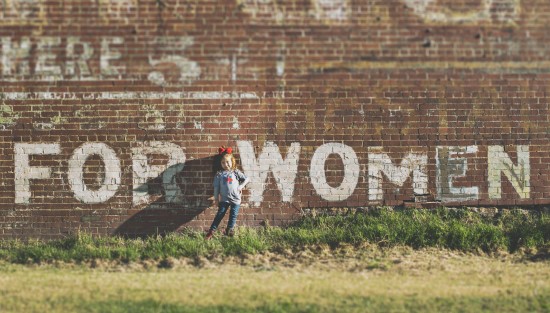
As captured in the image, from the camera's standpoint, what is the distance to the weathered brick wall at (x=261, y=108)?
8.48 meters

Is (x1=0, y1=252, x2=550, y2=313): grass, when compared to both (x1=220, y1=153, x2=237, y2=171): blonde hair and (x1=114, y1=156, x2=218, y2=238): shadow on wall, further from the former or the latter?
(x1=220, y1=153, x2=237, y2=171): blonde hair

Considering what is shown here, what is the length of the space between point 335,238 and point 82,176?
366 cm

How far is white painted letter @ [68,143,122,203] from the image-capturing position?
8.46 meters

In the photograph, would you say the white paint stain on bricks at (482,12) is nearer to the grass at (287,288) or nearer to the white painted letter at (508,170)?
the white painted letter at (508,170)

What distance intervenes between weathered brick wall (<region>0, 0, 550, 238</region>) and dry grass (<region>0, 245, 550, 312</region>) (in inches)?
44.4

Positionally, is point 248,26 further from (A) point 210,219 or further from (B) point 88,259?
(B) point 88,259

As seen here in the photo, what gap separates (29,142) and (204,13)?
10.1ft

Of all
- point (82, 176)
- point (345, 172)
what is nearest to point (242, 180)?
point (345, 172)

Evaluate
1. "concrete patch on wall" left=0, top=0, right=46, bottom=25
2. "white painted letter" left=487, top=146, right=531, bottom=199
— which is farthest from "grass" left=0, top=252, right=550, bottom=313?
"concrete patch on wall" left=0, top=0, right=46, bottom=25

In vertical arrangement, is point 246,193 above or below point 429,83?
below

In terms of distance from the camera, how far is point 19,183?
27.7ft

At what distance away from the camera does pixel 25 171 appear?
8438 millimetres

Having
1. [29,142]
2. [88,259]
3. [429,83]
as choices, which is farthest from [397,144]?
[29,142]

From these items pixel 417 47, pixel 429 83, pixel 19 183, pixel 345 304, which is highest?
pixel 417 47
